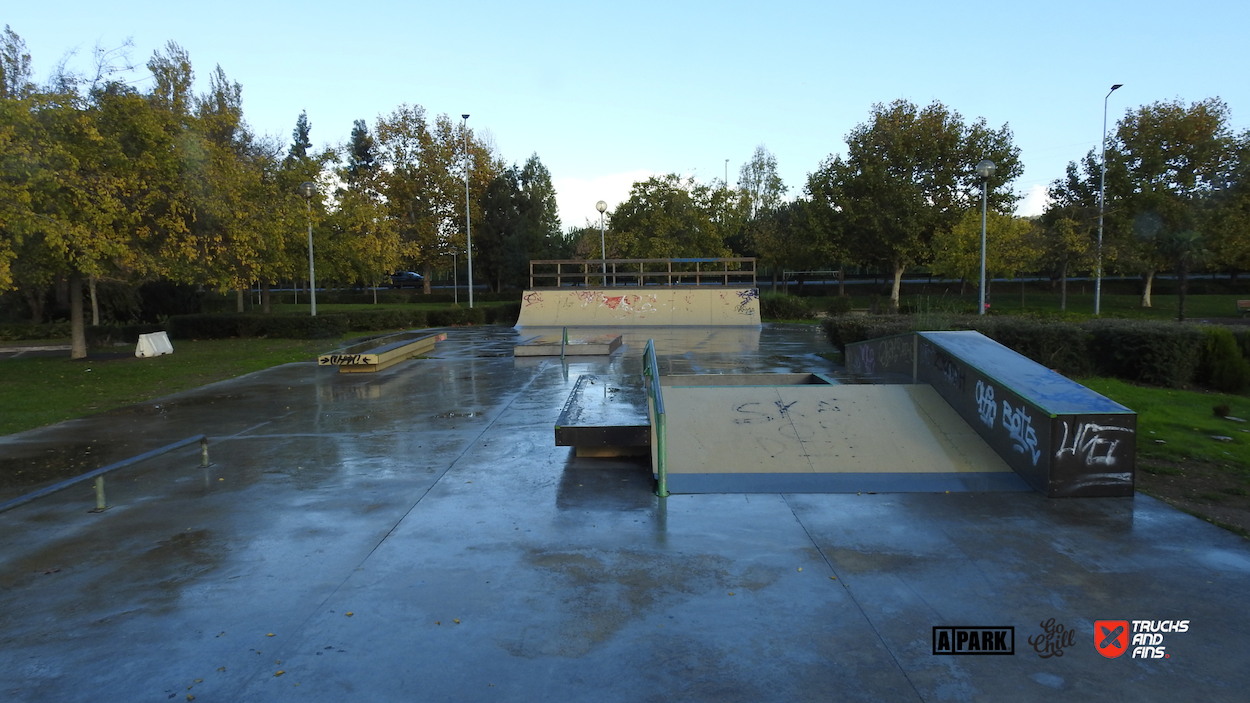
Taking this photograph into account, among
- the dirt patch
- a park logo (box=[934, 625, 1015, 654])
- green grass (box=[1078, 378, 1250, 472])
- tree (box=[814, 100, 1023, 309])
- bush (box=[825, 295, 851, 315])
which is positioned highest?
tree (box=[814, 100, 1023, 309])

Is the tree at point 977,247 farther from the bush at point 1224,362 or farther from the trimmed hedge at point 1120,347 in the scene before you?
the bush at point 1224,362

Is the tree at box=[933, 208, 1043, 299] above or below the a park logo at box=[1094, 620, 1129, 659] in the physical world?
above

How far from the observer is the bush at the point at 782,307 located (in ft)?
103

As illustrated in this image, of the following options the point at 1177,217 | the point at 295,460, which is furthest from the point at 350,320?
the point at 1177,217

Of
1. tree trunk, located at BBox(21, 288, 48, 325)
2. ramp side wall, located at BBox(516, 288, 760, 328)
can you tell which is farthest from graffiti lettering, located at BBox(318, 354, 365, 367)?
tree trunk, located at BBox(21, 288, 48, 325)

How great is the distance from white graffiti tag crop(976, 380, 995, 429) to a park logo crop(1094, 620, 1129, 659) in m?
3.63

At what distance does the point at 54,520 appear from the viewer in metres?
6.24

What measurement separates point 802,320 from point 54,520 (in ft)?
89.9

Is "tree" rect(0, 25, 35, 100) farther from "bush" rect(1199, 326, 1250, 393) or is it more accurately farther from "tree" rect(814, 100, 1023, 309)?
"tree" rect(814, 100, 1023, 309)

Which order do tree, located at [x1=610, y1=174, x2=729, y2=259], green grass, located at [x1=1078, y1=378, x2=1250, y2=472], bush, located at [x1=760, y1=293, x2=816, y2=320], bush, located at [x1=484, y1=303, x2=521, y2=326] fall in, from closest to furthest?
1. green grass, located at [x1=1078, y1=378, x2=1250, y2=472]
2. bush, located at [x1=760, y1=293, x2=816, y2=320]
3. bush, located at [x1=484, y1=303, x2=521, y2=326]
4. tree, located at [x1=610, y1=174, x2=729, y2=259]

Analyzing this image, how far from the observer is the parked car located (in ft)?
215

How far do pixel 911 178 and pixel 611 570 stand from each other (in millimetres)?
36012

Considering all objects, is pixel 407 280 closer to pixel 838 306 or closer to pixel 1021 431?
pixel 838 306

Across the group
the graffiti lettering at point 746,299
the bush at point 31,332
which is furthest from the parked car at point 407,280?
the graffiti lettering at point 746,299
